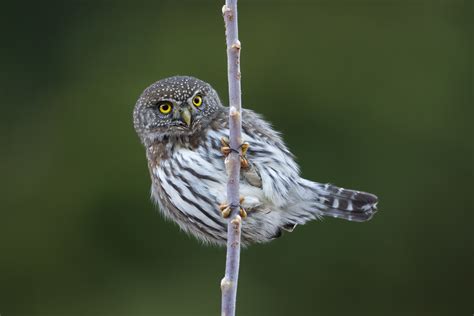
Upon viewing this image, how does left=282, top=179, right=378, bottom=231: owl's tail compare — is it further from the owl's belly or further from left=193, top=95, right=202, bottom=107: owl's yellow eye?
left=193, top=95, right=202, bottom=107: owl's yellow eye

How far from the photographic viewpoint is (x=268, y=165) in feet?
14.6

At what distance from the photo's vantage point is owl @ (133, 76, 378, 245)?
14.5 feet

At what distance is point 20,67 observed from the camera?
9.50 metres

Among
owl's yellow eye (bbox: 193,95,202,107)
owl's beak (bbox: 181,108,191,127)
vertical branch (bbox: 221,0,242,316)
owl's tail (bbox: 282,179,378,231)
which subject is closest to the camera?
vertical branch (bbox: 221,0,242,316)

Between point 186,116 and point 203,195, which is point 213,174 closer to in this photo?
point 203,195

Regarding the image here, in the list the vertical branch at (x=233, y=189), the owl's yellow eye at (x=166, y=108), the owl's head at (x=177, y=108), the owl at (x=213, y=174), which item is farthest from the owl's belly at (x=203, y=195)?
the vertical branch at (x=233, y=189)

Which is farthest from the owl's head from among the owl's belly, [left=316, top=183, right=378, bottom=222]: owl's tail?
[left=316, top=183, right=378, bottom=222]: owl's tail

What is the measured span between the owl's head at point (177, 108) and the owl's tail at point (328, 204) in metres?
0.69

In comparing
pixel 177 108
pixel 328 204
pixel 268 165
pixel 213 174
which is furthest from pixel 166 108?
pixel 328 204

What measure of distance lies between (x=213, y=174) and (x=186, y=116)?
401 millimetres

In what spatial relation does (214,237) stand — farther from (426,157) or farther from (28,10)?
(28,10)

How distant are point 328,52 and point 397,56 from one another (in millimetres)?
687

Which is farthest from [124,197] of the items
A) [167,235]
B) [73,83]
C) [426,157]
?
[426,157]

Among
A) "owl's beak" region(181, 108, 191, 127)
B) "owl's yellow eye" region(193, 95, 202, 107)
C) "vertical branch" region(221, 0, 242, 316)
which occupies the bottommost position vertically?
"vertical branch" region(221, 0, 242, 316)
